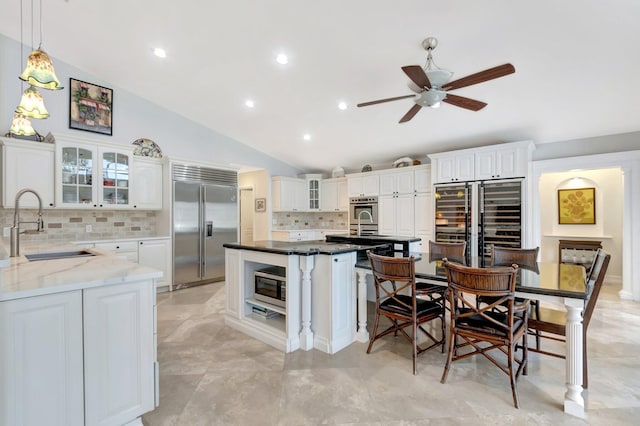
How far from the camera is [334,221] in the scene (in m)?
7.41

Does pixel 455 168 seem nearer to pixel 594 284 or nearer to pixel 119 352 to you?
pixel 594 284

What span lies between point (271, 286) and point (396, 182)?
368 cm

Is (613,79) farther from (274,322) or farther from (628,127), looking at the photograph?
(274,322)

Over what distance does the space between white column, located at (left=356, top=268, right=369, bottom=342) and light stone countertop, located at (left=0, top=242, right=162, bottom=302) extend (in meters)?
1.72

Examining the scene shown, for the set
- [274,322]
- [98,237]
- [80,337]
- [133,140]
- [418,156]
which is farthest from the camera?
[418,156]

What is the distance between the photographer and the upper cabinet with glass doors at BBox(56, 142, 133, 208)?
13.2 feet

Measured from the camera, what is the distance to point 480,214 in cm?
474

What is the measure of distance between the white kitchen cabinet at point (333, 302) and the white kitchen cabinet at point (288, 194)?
13.5 ft

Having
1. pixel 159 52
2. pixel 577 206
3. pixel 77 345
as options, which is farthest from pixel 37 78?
pixel 577 206

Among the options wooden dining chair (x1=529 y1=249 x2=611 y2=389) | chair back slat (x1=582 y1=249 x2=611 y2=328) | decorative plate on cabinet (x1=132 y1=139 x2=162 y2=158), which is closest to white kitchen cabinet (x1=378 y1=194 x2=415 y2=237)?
wooden dining chair (x1=529 y1=249 x2=611 y2=389)

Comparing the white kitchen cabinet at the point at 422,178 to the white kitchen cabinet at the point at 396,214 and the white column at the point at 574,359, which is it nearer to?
the white kitchen cabinet at the point at 396,214

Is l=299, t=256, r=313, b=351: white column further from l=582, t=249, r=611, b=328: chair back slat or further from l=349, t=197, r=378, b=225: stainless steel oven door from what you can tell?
l=349, t=197, r=378, b=225: stainless steel oven door

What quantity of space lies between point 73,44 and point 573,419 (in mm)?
6197

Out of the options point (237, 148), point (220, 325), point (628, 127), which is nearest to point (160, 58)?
point (237, 148)
